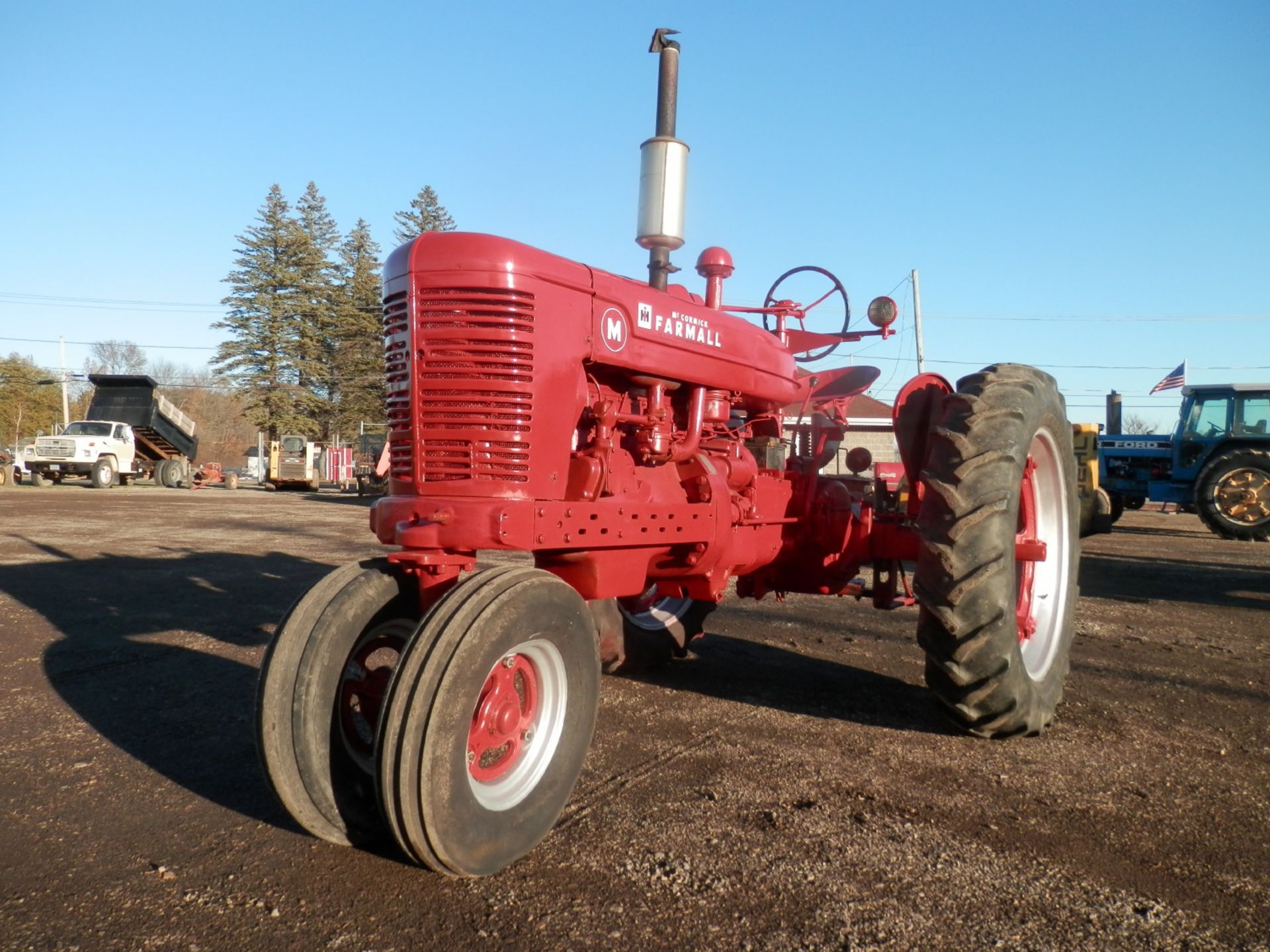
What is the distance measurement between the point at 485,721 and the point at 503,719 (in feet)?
0.22

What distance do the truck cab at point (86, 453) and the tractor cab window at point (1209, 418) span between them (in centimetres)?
2703

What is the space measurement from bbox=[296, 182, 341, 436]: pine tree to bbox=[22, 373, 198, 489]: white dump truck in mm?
14588

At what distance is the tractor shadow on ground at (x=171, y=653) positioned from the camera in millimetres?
3455

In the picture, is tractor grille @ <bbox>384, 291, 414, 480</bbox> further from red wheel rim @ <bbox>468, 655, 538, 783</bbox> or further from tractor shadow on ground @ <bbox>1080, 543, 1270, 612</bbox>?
tractor shadow on ground @ <bbox>1080, 543, 1270, 612</bbox>

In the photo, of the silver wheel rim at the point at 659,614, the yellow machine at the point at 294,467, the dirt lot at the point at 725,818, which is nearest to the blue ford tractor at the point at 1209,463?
the dirt lot at the point at 725,818

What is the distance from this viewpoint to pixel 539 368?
3.00m

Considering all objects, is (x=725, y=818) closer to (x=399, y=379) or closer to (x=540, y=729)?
(x=540, y=729)

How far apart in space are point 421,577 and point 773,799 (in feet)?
4.52

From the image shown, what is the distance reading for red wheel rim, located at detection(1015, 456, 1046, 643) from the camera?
4508 millimetres

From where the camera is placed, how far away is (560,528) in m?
2.92

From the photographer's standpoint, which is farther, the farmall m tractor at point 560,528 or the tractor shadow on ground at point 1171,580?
the tractor shadow on ground at point 1171,580

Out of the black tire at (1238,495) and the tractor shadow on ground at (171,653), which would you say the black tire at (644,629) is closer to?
the tractor shadow on ground at (171,653)

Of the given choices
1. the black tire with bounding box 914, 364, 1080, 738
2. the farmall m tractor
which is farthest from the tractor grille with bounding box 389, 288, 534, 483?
the black tire with bounding box 914, 364, 1080, 738

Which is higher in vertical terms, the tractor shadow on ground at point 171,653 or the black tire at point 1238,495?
the black tire at point 1238,495
